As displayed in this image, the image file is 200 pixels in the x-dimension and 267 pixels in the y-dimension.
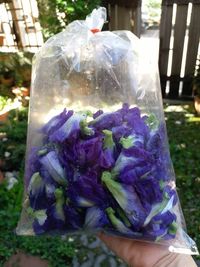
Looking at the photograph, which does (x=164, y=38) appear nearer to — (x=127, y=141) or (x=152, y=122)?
(x=152, y=122)

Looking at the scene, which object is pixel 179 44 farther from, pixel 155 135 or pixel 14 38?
pixel 155 135

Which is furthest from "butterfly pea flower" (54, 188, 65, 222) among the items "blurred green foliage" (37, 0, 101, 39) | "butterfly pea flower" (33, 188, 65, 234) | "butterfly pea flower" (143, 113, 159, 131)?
"blurred green foliage" (37, 0, 101, 39)

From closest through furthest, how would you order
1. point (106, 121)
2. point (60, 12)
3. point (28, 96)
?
point (106, 121), point (60, 12), point (28, 96)

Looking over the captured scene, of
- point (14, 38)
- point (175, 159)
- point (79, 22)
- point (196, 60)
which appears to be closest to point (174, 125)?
point (175, 159)

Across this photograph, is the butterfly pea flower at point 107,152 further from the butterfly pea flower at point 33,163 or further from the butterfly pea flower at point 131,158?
the butterfly pea flower at point 33,163

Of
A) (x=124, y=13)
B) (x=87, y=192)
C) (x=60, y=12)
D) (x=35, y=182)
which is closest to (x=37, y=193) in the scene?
(x=35, y=182)
